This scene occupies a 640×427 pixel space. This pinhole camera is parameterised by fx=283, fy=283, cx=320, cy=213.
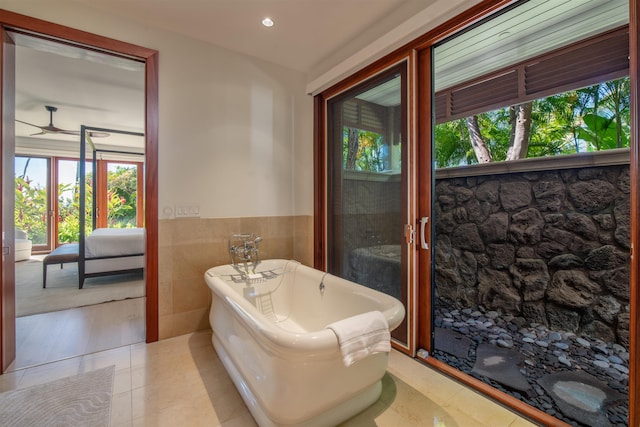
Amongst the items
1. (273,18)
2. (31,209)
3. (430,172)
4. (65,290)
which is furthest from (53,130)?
(430,172)

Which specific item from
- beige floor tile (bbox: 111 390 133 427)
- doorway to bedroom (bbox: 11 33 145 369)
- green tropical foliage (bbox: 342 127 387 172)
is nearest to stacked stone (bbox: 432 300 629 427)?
green tropical foliage (bbox: 342 127 387 172)

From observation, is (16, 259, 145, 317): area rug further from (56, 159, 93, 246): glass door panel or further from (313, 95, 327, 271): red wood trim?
(313, 95, 327, 271): red wood trim

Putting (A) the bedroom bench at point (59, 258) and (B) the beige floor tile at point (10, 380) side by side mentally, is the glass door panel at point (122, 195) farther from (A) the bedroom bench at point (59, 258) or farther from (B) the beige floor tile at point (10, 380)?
(B) the beige floor tile at point (10, 380)

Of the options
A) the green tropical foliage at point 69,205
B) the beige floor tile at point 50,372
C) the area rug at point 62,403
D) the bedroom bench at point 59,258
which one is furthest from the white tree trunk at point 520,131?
the green tropical foliage at point 69,205

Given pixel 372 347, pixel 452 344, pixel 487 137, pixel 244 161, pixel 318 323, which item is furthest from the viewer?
pixel 487 137

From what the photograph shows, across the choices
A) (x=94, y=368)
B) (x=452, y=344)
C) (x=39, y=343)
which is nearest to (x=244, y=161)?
(x=94, y=368)

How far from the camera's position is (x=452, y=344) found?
8.40ft

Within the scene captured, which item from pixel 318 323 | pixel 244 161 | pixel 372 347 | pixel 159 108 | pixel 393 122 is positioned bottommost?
pixel 318 323

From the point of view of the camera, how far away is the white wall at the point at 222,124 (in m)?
2.37

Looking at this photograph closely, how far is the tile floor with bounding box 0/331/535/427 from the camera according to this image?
1.55 m

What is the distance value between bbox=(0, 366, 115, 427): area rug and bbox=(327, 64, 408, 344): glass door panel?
1994 mm

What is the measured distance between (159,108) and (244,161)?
2.72 ft

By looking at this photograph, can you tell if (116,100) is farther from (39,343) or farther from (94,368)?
(94,368)

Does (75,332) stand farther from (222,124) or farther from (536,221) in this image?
(536,221)
